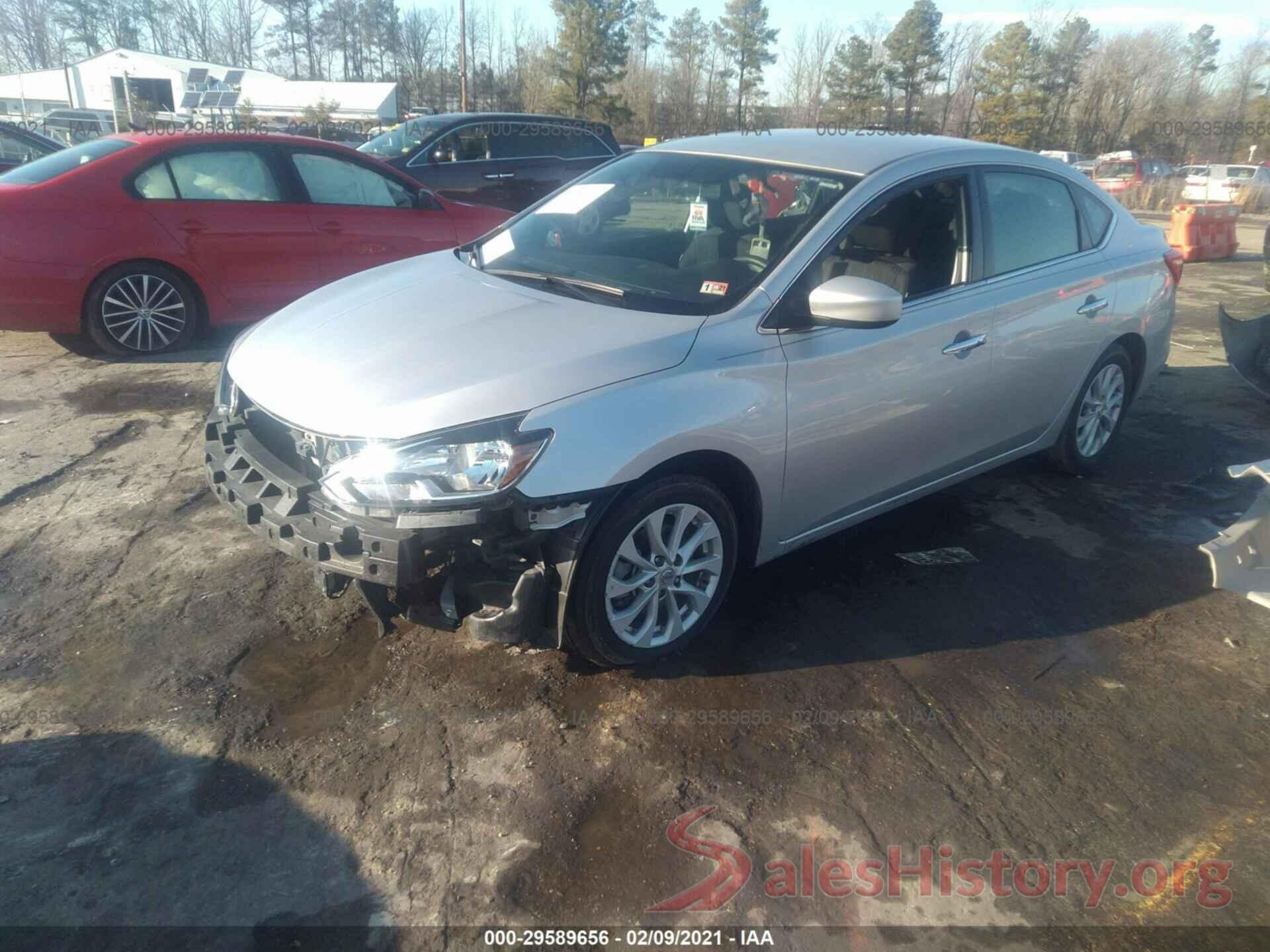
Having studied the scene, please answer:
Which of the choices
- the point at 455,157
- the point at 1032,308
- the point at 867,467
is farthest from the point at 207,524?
the point at 455,157

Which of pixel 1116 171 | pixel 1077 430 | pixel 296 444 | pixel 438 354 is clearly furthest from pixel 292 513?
pixel 1116 171

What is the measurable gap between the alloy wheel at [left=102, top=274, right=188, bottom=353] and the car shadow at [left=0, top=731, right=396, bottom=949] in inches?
175

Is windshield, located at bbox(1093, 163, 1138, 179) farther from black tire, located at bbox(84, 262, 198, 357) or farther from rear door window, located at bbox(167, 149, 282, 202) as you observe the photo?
black tire, located at bbox(84, 262, 198, 357)

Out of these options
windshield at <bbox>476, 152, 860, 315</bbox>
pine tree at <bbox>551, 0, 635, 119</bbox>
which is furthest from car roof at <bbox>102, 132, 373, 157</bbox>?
pine tree at <bbox>551, 0, 635, 119</bbox>

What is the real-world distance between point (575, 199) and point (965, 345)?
187 centimetres

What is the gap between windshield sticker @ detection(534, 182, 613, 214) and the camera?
4.27 m

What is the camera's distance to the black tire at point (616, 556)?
2.97 meters

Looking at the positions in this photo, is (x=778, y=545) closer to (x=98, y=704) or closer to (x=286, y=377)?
(x=286, y=377)

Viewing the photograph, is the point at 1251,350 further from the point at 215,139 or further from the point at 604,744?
the point at 215,139

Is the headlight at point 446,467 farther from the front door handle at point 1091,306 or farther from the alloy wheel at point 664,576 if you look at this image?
the front door handle at point 1091,306

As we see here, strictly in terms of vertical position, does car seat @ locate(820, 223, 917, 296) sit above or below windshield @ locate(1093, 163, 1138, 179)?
above

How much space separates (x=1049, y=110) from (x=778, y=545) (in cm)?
4835

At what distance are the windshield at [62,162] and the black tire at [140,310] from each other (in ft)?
2.59

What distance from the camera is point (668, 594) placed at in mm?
3285
